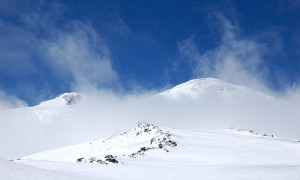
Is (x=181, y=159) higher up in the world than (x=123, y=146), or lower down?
lower down

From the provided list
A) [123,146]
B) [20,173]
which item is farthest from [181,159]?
[20,173]

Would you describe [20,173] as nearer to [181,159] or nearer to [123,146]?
[181,159]

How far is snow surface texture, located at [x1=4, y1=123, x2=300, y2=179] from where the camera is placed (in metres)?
29.9

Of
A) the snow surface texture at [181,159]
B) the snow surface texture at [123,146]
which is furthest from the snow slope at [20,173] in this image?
the snow surface texture at [123,146]

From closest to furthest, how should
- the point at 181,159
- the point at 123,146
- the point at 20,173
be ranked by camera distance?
the point at 20,173 → the point at 181,159 → the point at 123,146

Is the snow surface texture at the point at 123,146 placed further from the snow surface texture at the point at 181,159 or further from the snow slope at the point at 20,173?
the snow slope at the point at 20,173

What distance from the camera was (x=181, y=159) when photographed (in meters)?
42.8

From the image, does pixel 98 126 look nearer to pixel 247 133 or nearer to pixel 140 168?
pixel 247 133

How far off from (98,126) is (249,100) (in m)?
70.5

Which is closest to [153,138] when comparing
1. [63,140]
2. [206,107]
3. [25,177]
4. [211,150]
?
[211,150]

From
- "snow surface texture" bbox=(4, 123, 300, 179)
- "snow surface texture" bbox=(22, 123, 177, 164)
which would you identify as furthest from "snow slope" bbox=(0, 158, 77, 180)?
"snow surface texture" bbox=(22, 123, 177, 164)

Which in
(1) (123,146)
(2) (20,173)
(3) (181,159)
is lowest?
(2) (20,173)

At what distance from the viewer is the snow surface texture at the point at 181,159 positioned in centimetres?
2991

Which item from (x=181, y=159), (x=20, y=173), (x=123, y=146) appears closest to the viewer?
(x=20, y=173)
